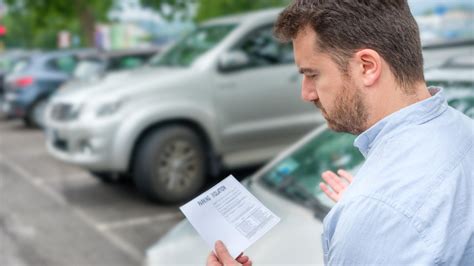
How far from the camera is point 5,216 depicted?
632 centimetres

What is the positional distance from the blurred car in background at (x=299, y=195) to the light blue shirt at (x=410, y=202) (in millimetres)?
1202

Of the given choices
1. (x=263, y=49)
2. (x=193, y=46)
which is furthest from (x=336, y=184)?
(x=193, y=46)

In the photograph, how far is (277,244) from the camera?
8.22 ft

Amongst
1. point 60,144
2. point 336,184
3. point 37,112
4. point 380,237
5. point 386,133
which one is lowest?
point 37,112

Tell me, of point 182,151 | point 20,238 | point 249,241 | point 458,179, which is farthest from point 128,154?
point 458,179

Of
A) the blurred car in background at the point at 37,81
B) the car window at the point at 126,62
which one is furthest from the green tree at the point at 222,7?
the car window at the point at 126,62

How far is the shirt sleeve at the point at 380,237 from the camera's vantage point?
1097 mm

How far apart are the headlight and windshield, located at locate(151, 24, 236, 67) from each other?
892 mm

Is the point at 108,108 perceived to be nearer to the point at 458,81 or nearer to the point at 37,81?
the point at 458,81

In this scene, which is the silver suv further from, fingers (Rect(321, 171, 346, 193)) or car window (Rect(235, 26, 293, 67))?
fingers (Rect(321, 171, 346, 193))

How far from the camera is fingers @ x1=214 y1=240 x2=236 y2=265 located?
1.41m

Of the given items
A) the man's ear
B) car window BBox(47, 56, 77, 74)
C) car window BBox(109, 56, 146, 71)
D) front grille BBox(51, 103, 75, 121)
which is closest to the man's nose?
the man's ear

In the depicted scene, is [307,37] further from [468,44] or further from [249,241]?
[468,44]

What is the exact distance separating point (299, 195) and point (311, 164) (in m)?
0.37
